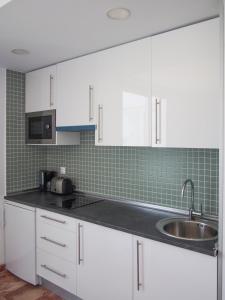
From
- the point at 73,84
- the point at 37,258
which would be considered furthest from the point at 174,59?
the point at 37,258

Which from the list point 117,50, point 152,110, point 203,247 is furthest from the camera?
point 117,50

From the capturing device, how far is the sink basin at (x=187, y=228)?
73.3 inches

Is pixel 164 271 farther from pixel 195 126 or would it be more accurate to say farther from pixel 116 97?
pixel 116 97

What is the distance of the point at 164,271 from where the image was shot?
164 cm

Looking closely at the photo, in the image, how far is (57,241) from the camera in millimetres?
2303

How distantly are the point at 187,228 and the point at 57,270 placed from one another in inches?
47.6

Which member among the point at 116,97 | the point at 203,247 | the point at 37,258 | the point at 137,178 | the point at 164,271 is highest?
the point at 116,97

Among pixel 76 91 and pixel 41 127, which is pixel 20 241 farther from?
pixel 76 91

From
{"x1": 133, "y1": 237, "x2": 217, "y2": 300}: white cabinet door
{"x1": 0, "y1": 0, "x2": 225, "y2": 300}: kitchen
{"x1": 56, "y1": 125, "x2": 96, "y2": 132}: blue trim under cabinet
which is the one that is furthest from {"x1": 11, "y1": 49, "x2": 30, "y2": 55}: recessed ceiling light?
{"x1": 133, "y1": 237, "x2": 217, "y2": 300}: white cabinet door

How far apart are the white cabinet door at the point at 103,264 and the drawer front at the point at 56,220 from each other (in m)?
0.11

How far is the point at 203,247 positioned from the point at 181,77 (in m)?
1.08

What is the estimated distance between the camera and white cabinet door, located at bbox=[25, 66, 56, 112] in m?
2.68

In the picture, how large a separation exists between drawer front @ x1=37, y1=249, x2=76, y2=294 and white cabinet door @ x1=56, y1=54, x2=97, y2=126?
1239 mm

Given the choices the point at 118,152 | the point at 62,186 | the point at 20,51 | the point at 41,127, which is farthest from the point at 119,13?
the point at 62,186
